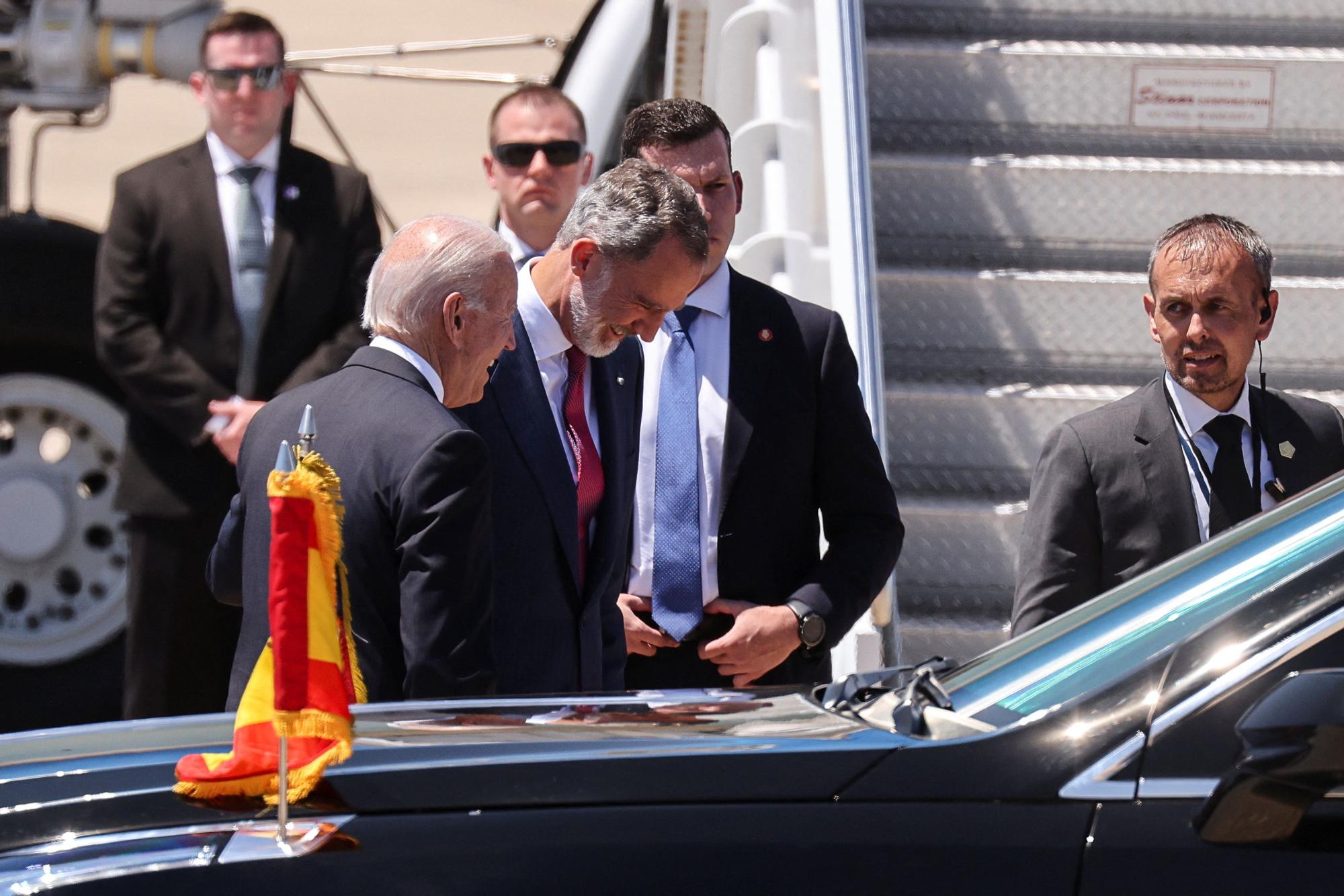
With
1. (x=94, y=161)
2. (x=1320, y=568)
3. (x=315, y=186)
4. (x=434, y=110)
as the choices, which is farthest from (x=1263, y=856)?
(x=434, y=110)

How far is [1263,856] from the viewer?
186cm

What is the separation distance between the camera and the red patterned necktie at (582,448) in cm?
325

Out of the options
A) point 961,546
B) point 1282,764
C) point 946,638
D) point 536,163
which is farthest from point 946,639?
point 1282,764

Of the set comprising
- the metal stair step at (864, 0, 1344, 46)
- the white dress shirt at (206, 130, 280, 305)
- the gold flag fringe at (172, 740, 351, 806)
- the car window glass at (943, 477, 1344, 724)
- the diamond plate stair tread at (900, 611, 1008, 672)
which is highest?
the metal stair step at (864, 0, 1344, 46)

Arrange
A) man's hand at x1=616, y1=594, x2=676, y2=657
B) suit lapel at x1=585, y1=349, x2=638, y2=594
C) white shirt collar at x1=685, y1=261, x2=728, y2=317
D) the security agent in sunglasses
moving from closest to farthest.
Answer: suit lapel at x1=585, y1=349, x2=638, y2=594, man's hand at x1=616, y1=594, x2=676, y2=657, white shirt collar at x1=685, y1=261, x2=728, y2=317, the security agent in sunglasses

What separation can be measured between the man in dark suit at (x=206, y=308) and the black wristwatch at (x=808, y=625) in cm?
173

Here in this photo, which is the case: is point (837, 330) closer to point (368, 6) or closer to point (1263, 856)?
point (1263, 856)

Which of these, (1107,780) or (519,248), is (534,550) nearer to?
(1107,780)

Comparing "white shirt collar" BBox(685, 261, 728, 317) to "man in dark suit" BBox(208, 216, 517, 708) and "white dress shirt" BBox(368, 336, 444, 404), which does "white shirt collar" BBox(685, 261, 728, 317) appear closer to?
"man in dark suit" BBox(208, 216, 517, 708)

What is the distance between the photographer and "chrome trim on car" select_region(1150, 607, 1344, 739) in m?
1.96

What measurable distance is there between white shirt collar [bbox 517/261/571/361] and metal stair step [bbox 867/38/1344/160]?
292cm

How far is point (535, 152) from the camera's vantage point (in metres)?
5.05

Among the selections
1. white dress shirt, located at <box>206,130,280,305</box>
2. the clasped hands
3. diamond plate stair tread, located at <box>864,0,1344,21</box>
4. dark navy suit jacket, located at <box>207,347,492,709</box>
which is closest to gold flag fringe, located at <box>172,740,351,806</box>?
dark navy suit jacket, located at <box>207,347,492,709</box>

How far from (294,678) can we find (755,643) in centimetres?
152
